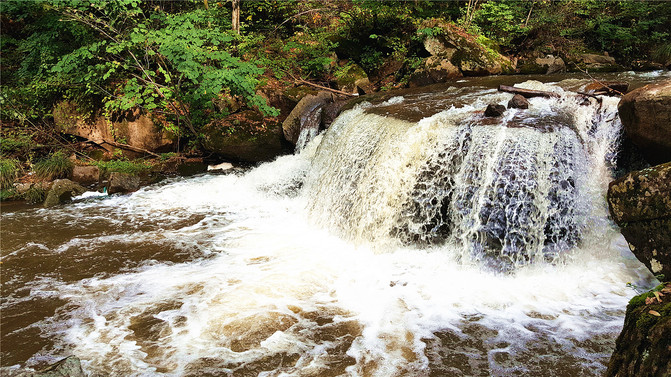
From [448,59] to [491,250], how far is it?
673cm

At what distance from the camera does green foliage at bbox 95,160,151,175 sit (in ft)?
29.4

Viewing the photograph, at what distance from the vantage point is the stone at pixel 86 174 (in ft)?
29.7

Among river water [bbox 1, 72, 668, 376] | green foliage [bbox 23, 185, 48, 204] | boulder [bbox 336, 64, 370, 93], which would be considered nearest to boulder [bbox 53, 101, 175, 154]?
green foliage [bbox 23, 185, 48, 204]

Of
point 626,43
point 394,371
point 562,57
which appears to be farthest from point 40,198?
point 626,43

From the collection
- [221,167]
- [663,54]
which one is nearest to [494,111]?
[221,167]

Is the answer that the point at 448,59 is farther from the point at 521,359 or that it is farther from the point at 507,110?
the point at 521,359

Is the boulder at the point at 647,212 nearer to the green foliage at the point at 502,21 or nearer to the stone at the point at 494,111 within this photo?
the stone at the point at 494,111

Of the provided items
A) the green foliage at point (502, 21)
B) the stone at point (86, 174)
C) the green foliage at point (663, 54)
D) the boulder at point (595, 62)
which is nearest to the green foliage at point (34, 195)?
the stone at point (86, 174)

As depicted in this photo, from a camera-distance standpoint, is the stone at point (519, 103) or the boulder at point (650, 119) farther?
the stone at point (519, 103)

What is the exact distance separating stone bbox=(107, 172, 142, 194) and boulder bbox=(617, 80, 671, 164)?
28.2ft

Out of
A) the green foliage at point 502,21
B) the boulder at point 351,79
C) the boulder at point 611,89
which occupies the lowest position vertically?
the boulder at point 611,89

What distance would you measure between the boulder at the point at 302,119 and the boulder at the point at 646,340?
7.76m

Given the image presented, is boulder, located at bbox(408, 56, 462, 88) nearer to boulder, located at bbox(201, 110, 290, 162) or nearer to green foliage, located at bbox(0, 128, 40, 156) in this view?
boulder, located at bbox(201, 110, 290, 162)

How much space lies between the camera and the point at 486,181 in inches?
207
